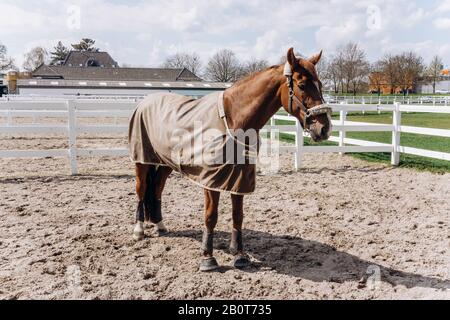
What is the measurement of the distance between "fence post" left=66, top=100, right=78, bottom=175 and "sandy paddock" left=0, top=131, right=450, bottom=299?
1.23ft

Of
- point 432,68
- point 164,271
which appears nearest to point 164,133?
point 164,271

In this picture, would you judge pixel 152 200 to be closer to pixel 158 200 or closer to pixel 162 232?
pixel 158 200

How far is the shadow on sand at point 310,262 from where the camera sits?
10.7 feet

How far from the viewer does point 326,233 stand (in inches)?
171

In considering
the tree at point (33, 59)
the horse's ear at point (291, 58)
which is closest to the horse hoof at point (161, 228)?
the horse's ear at point (291, 58)

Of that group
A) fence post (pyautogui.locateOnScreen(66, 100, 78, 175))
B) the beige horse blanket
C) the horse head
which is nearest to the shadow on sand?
the beige horse blanket

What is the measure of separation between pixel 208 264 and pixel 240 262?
11.4 inches

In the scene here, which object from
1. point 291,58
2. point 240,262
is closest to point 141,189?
point 240,262

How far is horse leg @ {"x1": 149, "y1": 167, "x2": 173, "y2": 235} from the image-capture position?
4.33 meters

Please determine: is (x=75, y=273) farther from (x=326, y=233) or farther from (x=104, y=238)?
(x=326, y=233)

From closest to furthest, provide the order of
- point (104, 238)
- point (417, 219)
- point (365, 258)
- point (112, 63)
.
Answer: point (365, 258)
point (104, 238)
point (417, 219)
point (112, 63)

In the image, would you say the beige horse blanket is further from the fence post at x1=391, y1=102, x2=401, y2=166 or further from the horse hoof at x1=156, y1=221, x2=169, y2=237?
the fence post at x1=391, y1=102, x2=401, y2=166

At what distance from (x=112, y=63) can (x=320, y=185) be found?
66474 mm

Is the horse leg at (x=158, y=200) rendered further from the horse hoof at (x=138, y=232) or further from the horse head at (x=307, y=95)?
the horse head at (x=307, y=95)
